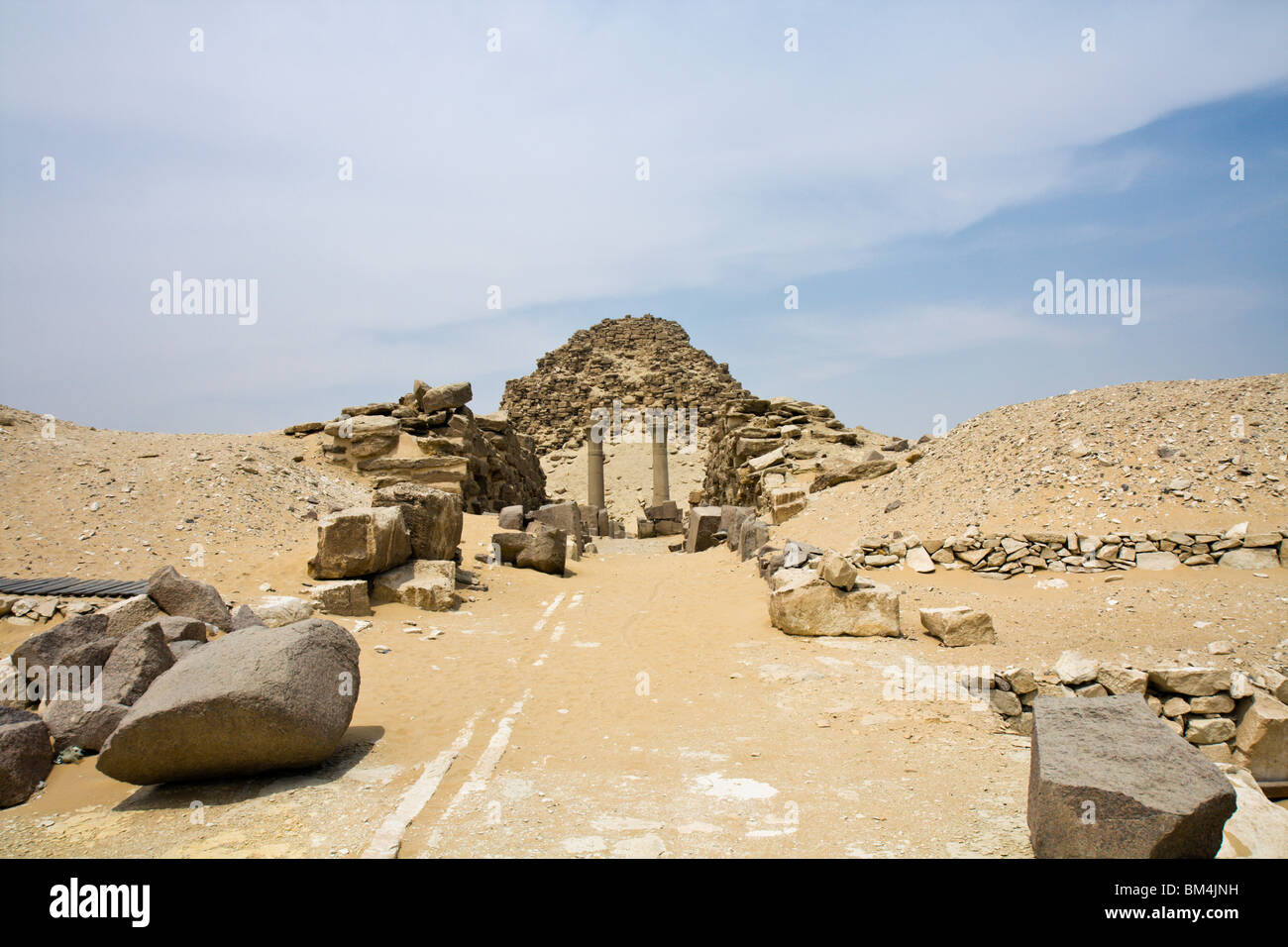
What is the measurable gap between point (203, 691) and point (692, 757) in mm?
3330

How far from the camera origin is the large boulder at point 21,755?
460cm

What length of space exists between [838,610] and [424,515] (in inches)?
277

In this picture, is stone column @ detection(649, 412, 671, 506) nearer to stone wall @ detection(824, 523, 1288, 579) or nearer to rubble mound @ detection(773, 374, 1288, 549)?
rubble mound @ detection(773, 374, 1288, 549)

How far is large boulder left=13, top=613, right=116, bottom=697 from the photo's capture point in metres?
5.74

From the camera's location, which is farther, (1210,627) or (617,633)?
(617,633)

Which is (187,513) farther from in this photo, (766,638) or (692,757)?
(692,757)

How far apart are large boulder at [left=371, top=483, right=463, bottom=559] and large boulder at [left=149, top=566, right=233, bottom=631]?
4346 mm

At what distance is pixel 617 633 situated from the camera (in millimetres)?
10156

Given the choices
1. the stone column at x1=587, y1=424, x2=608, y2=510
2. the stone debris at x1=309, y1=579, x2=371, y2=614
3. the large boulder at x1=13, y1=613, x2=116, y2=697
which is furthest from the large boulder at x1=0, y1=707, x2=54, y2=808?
the stone column at x1=587, y1=424, x2=608, y2=510

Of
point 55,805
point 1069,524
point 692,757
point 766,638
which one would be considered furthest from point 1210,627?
point 55,805

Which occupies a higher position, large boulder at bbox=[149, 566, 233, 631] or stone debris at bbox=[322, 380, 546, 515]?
stone debris at bbox=[322, 380, 546, 515]

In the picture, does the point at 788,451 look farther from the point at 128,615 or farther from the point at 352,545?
the point at 128,615

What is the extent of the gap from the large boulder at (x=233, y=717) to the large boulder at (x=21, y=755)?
67cm

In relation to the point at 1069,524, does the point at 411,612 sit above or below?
below
